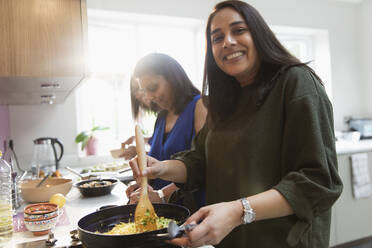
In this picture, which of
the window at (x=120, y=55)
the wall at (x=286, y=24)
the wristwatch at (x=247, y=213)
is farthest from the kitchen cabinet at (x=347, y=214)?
the wristwatch at (x=247, y=213)

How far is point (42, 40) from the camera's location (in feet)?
3.63

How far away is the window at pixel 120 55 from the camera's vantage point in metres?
3.25

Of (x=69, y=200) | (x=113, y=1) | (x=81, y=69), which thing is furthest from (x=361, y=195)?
(x=113, y=1)

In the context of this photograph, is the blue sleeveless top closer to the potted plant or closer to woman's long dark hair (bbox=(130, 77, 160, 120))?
woman's long dark hair (bbox=(130, 77, 160, 120))

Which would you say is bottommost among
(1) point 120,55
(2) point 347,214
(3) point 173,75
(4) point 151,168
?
(2) point 347,214

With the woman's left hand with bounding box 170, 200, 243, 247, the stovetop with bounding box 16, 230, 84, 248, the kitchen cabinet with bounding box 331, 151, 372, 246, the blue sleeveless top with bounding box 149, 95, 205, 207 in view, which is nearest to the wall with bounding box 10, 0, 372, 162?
the kitchen cabinet with bounding box 331, 151, 372, 246

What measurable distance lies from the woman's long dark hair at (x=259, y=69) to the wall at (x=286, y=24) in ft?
7.30

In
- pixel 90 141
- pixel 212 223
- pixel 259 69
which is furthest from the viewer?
pixel 90 141

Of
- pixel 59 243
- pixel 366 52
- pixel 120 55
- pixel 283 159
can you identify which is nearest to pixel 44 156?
pixel 120 55

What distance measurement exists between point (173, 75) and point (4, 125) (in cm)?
171

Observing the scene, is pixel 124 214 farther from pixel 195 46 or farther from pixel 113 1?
pixel 195 46

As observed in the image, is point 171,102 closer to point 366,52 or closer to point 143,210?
point 143,210

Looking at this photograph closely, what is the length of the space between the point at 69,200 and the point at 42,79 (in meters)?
0.74

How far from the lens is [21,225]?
1221 millimetres
